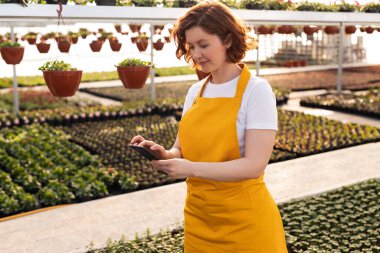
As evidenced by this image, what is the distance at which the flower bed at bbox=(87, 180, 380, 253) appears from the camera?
14.1 ft

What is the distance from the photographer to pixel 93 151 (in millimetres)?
8172

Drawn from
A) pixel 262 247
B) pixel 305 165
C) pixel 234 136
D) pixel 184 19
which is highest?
pixel 184 19

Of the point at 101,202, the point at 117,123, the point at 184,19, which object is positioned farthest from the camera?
the point at 117,123

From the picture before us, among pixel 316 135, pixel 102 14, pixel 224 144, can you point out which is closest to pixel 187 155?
pixel 224 144

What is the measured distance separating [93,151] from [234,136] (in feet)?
21.0

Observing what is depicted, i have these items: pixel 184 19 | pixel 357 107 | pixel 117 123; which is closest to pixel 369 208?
pixel 184 19

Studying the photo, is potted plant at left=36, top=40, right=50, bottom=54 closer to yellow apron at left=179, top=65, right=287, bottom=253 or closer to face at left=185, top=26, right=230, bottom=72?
yellow apron at left=179, top=65, right=287, bottom=253

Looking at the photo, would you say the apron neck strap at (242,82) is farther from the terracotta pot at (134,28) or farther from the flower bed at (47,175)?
the terracotta pot at (134,28)

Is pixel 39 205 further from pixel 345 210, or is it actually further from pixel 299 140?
pixel 299 140

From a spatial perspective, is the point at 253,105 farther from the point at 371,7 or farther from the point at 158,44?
the point at 158,44

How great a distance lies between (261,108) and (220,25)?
0.37 m

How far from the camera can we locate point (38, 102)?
12391mm

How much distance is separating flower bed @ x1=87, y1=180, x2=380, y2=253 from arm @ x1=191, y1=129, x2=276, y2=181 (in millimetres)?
2347

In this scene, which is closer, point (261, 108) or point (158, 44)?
point (261, 108)
